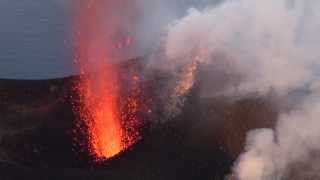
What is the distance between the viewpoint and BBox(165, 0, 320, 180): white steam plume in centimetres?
1324

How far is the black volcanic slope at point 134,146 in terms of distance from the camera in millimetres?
11952

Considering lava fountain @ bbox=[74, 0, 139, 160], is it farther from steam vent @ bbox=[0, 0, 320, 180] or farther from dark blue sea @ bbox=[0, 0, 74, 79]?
dark blue sea @ bbox=[0, 0, 74, 79]

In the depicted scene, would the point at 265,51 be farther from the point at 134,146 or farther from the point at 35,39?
the point at 35,39

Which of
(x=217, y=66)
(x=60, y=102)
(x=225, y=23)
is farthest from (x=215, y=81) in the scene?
(x=60, y=102)

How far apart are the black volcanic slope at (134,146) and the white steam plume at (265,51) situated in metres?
0.75

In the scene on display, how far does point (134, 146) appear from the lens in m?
13.0

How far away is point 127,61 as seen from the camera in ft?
59.8

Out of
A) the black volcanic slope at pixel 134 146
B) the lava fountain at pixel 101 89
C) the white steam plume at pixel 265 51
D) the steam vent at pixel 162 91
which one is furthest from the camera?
the lava fountain at pixel 101 89

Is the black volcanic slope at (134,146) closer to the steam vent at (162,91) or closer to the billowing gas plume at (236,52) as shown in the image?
A: the steam vent at (162,91)

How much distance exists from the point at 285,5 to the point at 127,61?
735 centimetres

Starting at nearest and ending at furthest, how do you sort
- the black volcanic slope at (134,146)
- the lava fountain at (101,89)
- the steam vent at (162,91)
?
the black volcanic slope at (134,146) < the steam vent at (162,91) < the lava fountain at (101,89)

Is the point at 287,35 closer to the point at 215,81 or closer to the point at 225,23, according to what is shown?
the point at 225,23

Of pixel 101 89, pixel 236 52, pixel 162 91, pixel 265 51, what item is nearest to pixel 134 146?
pixel 162 91

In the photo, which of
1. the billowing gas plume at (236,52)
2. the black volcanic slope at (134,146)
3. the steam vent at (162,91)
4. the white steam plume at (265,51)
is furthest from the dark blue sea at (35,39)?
the white steam plume at (265,51)
